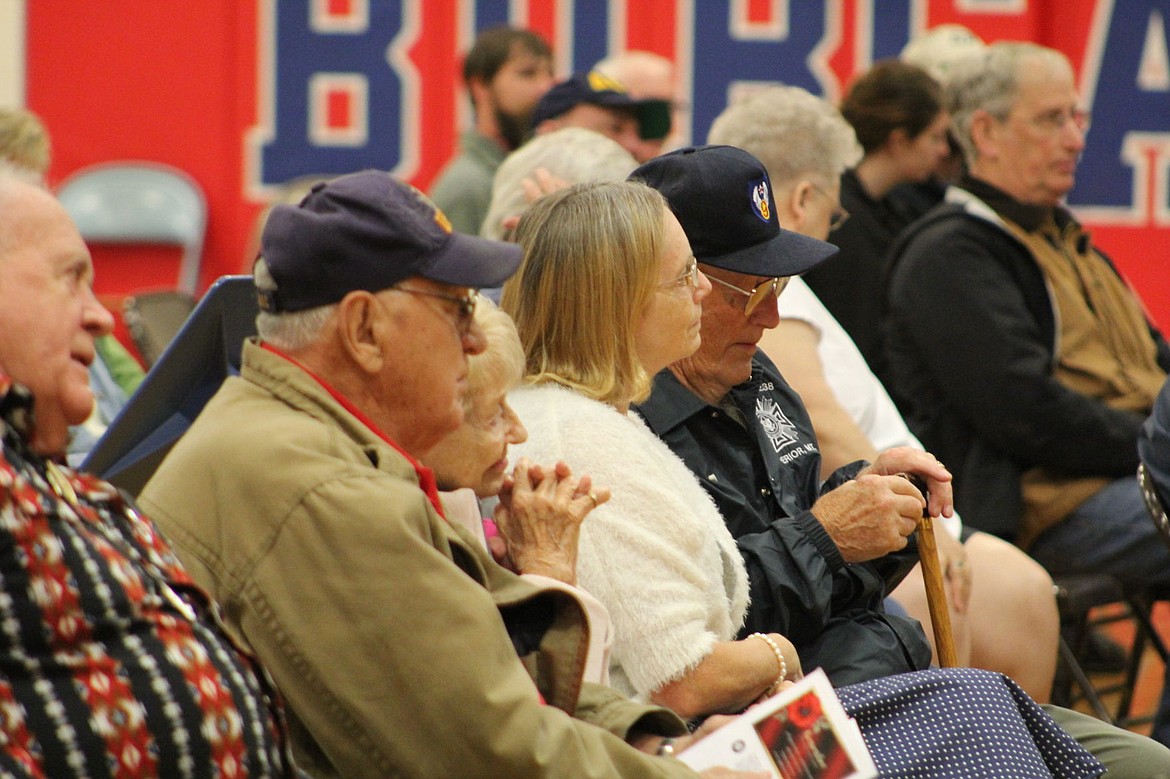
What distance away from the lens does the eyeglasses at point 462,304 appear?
169 cm

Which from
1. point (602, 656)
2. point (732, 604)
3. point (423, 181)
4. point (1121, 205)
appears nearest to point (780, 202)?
point (732, 604)

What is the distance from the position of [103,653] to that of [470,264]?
0.58 m

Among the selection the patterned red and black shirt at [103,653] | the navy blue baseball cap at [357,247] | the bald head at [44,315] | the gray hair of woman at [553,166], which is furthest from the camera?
the gray hair of woman at [553,166]

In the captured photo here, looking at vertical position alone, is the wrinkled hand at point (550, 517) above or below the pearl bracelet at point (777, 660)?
above

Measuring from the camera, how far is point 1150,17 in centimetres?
705

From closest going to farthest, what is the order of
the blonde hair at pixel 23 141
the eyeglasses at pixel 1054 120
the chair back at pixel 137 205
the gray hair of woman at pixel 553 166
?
the gray hair of woman at pixel 553 166 → the blonde hair at pixel 23 141 → the eyeglasses at pixel 1054 120 → the chair back at pixel 137 205

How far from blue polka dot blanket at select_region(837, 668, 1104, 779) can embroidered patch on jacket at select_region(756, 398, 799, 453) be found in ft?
1.78

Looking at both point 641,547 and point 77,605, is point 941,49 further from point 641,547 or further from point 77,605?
A: point 77,605

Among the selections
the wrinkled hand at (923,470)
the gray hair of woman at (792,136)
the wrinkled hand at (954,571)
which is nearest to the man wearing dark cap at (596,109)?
the gray hair of woman at (792,136)

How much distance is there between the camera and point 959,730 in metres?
1.95

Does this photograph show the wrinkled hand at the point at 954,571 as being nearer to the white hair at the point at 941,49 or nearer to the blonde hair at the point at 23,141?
the blonde hair at the point at 23,141

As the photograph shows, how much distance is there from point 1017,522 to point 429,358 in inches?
94.3

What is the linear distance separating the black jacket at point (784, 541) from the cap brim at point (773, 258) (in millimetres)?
206

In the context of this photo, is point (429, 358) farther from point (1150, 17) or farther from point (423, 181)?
point (1150, 17)
